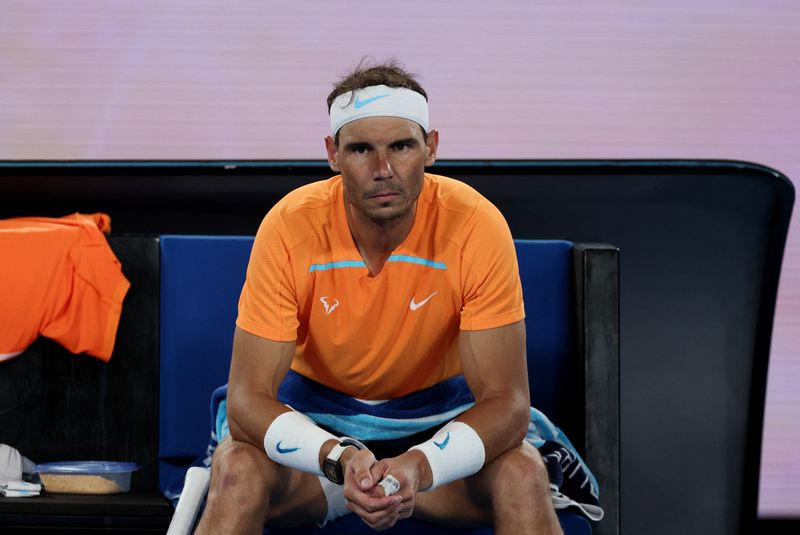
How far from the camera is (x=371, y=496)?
5.71ft

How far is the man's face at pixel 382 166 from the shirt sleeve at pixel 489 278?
0.45ft

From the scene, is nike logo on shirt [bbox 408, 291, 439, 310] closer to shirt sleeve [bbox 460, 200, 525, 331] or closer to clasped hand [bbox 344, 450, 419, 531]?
shirt sleeve [bbox 460, 200, 525, 331]

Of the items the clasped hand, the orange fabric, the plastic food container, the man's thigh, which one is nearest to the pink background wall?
the orange fabric

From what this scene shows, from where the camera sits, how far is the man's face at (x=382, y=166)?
1.99 metres

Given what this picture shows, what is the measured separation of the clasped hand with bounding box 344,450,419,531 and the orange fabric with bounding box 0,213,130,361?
0.91 m

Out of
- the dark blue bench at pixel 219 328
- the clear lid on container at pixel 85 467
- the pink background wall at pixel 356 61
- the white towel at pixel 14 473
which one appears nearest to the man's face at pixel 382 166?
the dark blue bench at pixel 219 328

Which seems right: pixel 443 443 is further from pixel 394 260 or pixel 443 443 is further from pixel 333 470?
pixel 394 260

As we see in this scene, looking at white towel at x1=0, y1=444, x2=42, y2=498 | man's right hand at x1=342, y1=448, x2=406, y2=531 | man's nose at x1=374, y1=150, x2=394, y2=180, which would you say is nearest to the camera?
man's right hand at x1=342, y1=448, x2=406, y2=531

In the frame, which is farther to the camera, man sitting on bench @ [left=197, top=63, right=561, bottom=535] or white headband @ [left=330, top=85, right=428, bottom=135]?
white headband @ [left=330, top=85, right=428, bottom=135]

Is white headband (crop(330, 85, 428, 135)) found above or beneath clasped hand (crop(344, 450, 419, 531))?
above

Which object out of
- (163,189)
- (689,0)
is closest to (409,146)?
(163,189)

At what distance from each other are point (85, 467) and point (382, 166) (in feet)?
3.26

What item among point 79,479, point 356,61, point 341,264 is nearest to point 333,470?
point 341,264

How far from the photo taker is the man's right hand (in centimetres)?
173
